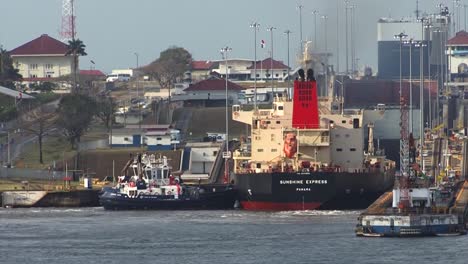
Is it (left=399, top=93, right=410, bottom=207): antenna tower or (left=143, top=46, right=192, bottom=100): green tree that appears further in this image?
(left=143, top=46, right=192, bottom=100): green tree

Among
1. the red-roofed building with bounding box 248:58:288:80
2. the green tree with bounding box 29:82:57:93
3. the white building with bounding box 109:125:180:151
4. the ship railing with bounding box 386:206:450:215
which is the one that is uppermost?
the red-roofed building with bounding box 248:58:288:80

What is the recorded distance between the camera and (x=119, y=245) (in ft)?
251

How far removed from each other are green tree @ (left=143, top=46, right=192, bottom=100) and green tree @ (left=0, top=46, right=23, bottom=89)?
2587cm

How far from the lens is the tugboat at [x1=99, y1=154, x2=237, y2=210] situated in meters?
98.0

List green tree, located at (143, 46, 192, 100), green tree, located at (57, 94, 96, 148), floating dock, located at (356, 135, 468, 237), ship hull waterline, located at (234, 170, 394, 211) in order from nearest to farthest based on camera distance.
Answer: floating dock, located at (356, 135, 468, 237), ship hull waterline, located at (234, 170, 394, 211), green tree, located at (57, 94, 96, 148), green tree, located at (143, 46, 192, 100)

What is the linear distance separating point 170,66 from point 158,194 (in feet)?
289

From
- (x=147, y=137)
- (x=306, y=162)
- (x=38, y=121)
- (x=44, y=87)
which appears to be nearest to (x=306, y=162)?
(x=306, y=162)

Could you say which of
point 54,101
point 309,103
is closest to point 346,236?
point 309,103

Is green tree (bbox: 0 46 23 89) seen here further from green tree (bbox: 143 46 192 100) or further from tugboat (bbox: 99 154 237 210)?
tugboat (bbox: 99 154 237 210)

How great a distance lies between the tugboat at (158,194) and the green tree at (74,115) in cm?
2664

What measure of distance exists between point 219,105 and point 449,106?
859 inches

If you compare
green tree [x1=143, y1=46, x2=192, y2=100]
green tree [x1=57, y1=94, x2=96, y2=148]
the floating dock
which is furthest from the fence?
green tree [x1=143, y1=46, x2=192, y2=100]

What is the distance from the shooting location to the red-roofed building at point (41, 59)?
171625 millimetres

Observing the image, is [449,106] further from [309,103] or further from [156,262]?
[156,262]
